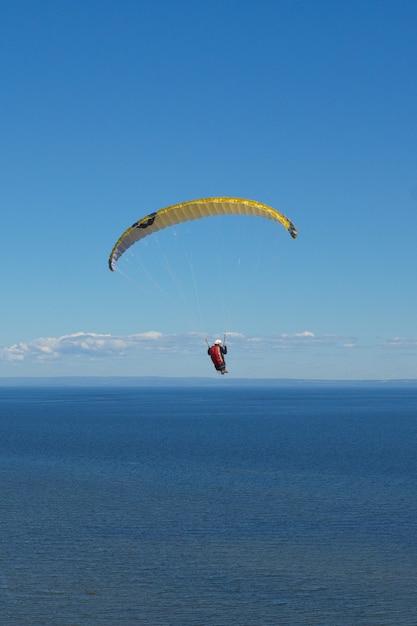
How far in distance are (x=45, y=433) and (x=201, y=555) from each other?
81.4 meters

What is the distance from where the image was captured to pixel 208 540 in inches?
1581

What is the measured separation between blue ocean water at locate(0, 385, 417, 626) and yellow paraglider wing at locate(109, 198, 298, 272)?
630 inches

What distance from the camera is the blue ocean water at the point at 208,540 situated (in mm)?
30312

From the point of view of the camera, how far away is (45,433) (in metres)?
114

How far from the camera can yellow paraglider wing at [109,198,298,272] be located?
30.8 meters

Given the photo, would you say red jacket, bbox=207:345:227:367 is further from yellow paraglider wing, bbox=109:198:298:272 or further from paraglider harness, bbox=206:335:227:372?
yellow paraglider wing, bbox=109:198:298:272

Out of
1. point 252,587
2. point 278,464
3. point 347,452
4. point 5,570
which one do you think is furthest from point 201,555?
point 347,452

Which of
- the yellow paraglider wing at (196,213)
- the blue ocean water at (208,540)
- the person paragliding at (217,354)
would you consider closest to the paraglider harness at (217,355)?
the person paragliding at (217,354)

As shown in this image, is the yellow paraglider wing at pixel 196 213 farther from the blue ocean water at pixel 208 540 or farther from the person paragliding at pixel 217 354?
the blue ocean water at pixel 208 540

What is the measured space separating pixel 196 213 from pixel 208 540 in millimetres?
20298

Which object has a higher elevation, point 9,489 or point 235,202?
point 235,202

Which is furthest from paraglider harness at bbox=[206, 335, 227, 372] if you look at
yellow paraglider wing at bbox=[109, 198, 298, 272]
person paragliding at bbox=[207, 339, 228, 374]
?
yellow paraglider wing at bbox=[109, 198, 298, 272]

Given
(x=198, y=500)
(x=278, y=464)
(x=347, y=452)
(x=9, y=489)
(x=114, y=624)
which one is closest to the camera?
(x=114, y=624)

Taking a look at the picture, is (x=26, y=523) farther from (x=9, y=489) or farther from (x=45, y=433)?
(x=45, y=433)
